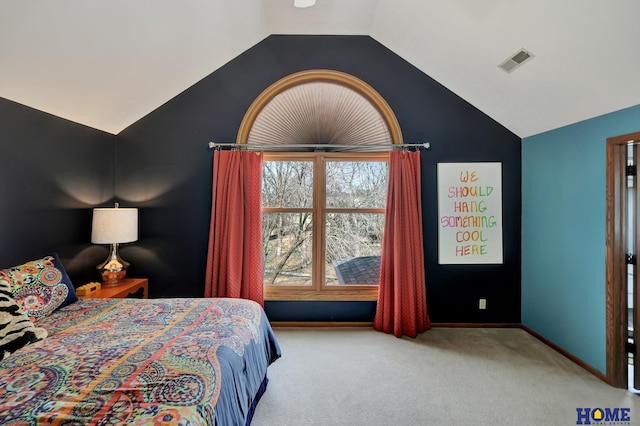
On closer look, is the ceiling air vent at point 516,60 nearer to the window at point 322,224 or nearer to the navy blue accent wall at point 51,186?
the window at point 322,224

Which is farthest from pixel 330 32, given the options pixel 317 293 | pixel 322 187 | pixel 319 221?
pixel 317 293

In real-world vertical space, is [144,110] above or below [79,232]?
above

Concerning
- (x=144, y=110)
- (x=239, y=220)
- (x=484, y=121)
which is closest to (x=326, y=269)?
(x=239, y=220)

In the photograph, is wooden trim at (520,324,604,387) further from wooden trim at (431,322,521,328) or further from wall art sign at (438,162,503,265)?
wall art sign at (438,162,503,265)

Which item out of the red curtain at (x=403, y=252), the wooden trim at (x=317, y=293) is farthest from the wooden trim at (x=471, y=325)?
the wooden trim at (x=317, y=293)

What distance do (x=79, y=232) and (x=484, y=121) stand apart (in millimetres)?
4273

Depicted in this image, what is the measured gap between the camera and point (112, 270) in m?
2.64

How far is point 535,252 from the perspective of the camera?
2.85 m

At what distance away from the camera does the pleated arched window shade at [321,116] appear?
3.03 metres

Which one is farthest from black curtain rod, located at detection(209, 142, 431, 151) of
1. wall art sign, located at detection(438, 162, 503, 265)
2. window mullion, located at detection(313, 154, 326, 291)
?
wall art sign, located at detection(438, 162, 503, 265)

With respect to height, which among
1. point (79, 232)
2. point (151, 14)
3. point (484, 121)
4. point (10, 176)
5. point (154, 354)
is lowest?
point (154, 354)

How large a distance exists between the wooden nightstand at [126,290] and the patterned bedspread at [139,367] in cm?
43

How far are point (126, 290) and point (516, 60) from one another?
154 inches

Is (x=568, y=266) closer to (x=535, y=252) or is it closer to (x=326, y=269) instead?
(x=535, y=252)
